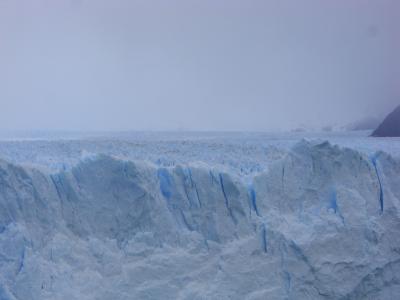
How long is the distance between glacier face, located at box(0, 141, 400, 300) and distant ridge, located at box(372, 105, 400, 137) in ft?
9.24

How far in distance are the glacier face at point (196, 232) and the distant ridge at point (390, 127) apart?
9.24 feet

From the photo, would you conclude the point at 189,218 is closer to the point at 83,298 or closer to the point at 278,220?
the point at 278,220

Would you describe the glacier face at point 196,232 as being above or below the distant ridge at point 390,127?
below

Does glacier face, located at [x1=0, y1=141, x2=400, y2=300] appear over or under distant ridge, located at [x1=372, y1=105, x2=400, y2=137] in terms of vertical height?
under

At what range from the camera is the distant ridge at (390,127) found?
6707 millimetres

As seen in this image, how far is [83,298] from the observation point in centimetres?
351

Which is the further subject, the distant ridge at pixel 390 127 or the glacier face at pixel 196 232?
the distant ridge at pixel 390 127

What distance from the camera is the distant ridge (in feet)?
22.0

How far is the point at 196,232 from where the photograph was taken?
12.6 feet

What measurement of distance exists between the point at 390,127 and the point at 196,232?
4188 millimetres

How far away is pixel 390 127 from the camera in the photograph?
6793mm

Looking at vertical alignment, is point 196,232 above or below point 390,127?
below

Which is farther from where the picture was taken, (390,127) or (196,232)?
(390,127)

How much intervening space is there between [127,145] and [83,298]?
59.6 inches
